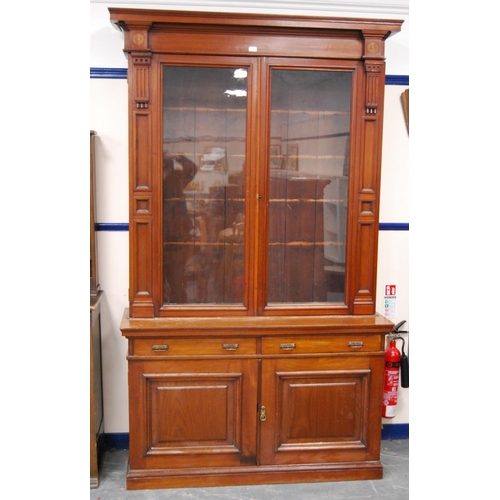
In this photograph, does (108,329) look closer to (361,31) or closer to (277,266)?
(277,266)

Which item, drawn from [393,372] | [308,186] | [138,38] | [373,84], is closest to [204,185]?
[308,186]

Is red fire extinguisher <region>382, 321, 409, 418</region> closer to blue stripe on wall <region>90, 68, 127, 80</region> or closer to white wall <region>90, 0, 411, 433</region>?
white wall <region>90, 0, 411, 433</region>

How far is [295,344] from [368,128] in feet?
3.79

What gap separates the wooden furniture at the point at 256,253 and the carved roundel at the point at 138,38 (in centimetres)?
5

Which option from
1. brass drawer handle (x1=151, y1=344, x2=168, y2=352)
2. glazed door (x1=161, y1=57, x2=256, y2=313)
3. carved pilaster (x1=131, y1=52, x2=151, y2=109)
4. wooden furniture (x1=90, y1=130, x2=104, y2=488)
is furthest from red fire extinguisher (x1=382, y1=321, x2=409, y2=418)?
carved pilaster (x1=131, y1=52, x2=151, y2=109)

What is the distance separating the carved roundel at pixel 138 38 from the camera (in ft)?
7.27

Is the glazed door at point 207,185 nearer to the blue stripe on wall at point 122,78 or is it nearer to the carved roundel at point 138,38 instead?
the carved roundel at point 138,38

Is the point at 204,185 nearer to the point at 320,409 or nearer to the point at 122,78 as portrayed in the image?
the point at 122,78

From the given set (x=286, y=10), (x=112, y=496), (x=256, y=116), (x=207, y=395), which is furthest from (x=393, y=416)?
(x=286, y=10)

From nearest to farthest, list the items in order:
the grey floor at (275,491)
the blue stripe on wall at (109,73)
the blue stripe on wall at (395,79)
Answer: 1. the grey floor at (275,491)
2. the blue stripe on wall at (109,73)
3. the blue stripe on wall at (395,79)

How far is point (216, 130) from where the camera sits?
7.87ft

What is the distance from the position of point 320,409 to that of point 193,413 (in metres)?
0.65

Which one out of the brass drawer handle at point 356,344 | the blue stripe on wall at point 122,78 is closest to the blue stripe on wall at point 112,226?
the blue stripe on wall at point 122,78

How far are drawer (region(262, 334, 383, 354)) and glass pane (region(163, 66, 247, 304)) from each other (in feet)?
0.96
